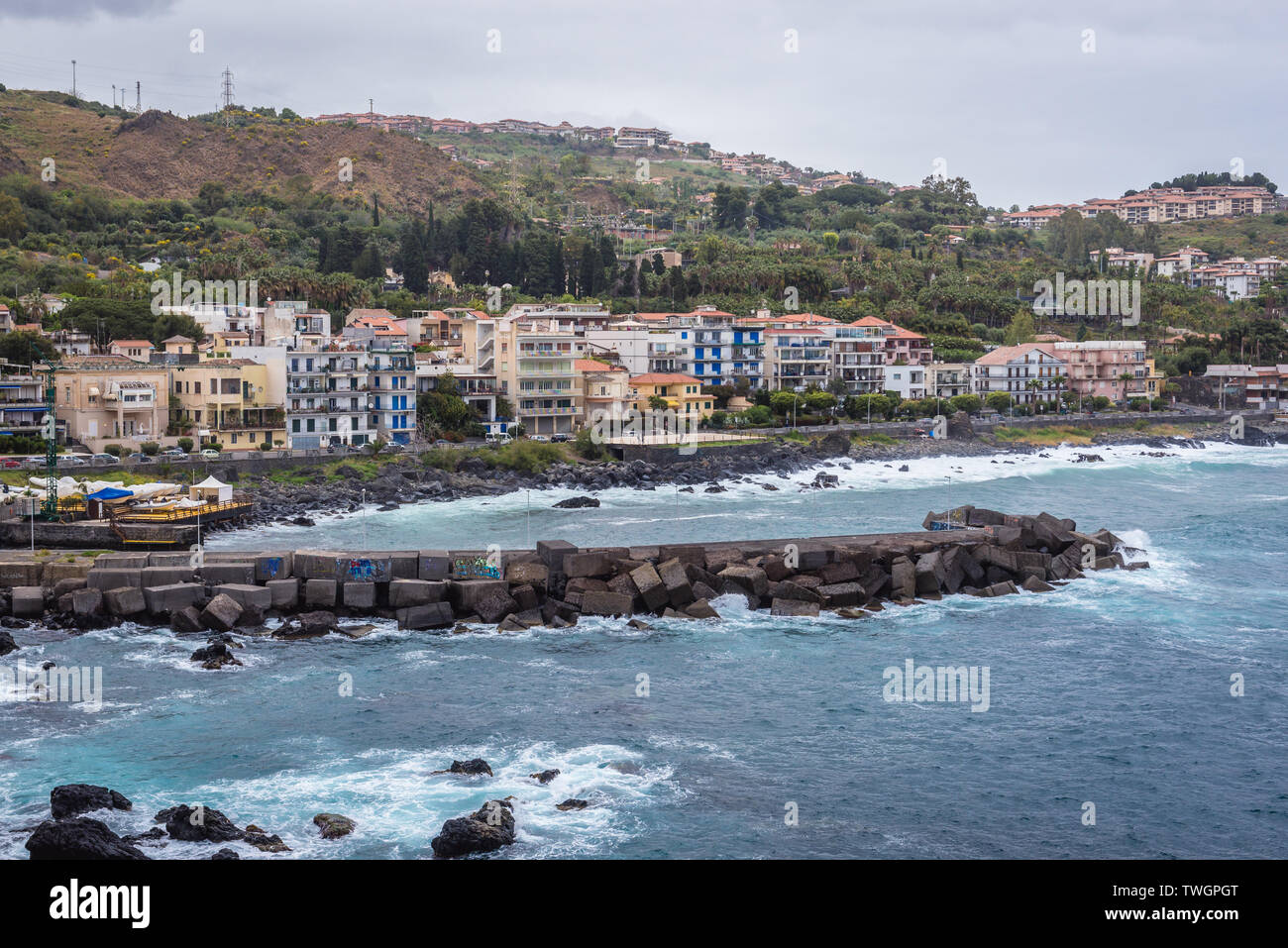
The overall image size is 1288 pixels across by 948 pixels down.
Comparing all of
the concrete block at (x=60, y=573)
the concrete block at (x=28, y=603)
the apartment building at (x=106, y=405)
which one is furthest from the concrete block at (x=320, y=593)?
the apartment building at (x=106, y=405)

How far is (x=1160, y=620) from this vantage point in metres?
29.5

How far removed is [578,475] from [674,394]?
51.1ft

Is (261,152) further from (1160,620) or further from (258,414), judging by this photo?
(1160,620)

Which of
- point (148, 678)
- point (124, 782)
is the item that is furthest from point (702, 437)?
point (124, 782)

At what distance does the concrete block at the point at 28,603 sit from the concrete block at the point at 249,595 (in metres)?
4.04

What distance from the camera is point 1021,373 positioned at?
283 ft

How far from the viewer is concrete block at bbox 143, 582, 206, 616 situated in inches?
1104

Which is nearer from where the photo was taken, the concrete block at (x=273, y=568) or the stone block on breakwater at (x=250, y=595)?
the stone block on breakwater at (x=250, y=595)

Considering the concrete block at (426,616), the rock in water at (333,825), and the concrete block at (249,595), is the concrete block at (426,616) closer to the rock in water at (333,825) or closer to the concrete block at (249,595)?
the concrete block at (249,595)

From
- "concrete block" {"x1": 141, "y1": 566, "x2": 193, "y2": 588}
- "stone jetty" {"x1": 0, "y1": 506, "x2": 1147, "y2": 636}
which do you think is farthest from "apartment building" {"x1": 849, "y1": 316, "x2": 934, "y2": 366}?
"concrete block" {"x1": 141, "y1": 566, "x2": 193, "y2": 588}

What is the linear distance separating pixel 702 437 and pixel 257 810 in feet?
160

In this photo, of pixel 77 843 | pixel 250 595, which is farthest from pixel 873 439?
pixel 77 843

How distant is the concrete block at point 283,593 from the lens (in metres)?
28.9
